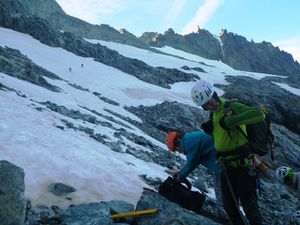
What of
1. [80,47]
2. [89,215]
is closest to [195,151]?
[89,215]

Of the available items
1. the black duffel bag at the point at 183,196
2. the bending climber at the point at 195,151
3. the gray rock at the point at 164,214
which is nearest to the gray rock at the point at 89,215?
the gray rock at the point at 164,214

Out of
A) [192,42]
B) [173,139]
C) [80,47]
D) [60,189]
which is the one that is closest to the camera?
[173,139]

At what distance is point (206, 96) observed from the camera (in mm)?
7594

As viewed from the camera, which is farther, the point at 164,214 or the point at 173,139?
the point at 173,139

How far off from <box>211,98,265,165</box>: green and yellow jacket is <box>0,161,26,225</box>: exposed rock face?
336 cm

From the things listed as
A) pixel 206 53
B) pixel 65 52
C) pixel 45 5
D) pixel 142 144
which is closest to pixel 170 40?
pixel 206 53

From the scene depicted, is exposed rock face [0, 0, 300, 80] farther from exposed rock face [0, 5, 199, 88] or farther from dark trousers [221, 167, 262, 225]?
dark trousers [221, 167, 262, 225]

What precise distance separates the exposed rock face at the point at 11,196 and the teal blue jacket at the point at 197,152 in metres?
3.08

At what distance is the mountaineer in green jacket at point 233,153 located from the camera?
287 inches

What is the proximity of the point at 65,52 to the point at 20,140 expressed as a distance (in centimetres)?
4487

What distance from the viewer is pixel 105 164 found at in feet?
40.2

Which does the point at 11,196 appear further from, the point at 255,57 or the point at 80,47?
the point at 255,57

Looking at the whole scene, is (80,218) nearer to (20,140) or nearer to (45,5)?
(20,140)

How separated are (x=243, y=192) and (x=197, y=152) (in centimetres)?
131
